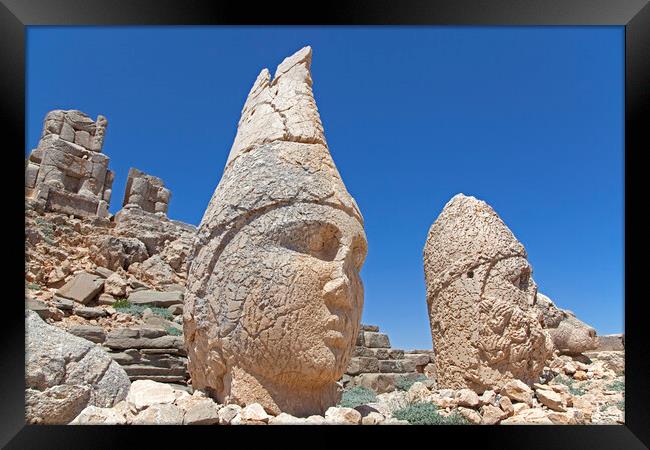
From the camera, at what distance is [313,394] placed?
377 cm

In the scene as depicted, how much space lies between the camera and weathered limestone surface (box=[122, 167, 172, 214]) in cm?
1991

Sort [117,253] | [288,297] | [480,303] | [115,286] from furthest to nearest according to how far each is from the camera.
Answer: [117,253] → [115,286] → [480,303] → [288,297]

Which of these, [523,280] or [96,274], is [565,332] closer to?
[523,280]

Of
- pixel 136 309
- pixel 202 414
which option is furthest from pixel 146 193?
pixel 202 414

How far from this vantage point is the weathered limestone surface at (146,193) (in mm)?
19906

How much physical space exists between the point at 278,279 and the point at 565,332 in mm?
9164

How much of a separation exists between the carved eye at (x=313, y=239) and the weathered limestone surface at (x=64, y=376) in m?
2.36

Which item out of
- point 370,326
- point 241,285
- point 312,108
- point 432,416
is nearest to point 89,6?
point 312,108

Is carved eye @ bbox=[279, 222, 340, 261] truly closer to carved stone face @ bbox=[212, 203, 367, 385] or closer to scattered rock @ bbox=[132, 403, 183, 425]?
carved stone face @ bbox=[212, 203, 367, 385]

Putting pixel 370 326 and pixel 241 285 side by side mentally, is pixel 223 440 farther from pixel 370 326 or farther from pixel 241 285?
pixel 370 326

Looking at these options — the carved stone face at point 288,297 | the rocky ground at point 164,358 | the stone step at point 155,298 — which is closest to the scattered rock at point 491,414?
the rocky ground at point 164,358

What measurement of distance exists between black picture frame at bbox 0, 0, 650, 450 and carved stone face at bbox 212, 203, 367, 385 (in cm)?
50

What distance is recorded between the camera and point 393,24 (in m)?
3.55
